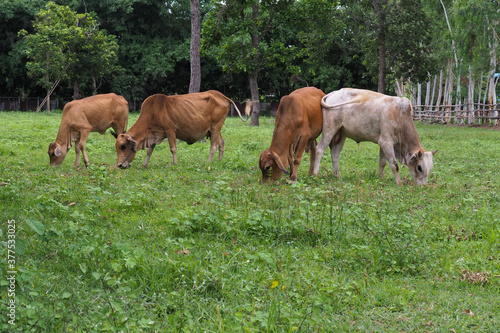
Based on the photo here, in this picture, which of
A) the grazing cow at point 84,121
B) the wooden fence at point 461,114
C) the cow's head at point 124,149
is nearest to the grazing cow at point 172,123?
the cow's head at point 124,149

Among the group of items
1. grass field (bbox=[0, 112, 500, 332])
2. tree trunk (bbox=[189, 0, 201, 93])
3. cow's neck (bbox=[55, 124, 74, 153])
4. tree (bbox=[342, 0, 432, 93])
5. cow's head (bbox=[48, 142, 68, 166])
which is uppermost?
tree (bbox=[342, 0, 432, 93])

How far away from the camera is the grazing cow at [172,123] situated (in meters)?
10.6

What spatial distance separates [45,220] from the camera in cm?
545

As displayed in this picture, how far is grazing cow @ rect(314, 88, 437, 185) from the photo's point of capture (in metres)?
9.38

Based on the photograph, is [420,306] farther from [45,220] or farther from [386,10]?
[386,10]

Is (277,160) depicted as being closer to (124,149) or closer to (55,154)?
(124,149)

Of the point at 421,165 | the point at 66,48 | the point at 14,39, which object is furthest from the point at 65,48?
the point at 421,165

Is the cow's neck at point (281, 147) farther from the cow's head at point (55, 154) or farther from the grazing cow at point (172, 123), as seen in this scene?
the cow's head at point (55, 154)

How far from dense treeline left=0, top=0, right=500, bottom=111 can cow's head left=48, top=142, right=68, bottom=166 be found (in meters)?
16.1

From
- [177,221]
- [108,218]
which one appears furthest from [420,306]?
[108,218]

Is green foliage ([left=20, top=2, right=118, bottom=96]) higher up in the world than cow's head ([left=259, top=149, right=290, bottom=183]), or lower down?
higher up

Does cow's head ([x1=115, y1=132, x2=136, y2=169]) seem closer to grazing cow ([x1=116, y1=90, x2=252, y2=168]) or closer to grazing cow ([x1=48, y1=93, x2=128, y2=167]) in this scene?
grazing cow ([x1=116, y1=90, x2=252, y2=168])

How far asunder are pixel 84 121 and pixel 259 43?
25481 millimetres

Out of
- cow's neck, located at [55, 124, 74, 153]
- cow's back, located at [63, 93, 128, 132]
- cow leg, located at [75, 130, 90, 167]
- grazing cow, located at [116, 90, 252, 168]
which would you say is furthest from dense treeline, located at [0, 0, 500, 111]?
cow's neck, located at [55, 124, 74, 153]
